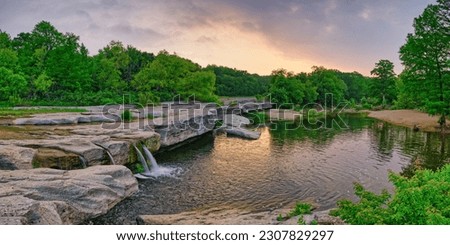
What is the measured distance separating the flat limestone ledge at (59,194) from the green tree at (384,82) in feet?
162

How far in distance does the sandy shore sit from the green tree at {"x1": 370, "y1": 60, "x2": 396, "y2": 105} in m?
10.8

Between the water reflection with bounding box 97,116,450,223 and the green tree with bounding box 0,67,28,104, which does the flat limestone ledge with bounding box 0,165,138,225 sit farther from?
the green tree with bounding box 0,67,28,104

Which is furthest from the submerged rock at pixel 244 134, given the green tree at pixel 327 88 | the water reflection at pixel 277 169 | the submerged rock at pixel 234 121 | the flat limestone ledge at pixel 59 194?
the flat limestone ledge at pixel 59 194

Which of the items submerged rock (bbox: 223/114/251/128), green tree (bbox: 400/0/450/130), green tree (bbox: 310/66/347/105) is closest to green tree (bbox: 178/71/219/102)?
submerged rock (bbox: 223/114/251/128)

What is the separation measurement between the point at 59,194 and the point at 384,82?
5430 cm

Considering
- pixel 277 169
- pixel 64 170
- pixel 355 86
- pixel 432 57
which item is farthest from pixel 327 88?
pixel 64 170

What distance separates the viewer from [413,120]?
112 feet

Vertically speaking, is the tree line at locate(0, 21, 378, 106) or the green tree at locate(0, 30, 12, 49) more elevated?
the green tree at locate(0, 30, 12, 49)

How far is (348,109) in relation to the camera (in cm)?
3659

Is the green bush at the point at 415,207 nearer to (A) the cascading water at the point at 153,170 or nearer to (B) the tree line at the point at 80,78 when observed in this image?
(A) the cascading water at the point at 153,170

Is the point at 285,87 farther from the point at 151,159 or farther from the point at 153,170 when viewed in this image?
the point at 153,170

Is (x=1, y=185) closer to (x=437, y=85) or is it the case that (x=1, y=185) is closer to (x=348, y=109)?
(x=437, y=85)

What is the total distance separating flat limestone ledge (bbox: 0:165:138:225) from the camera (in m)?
6.45
